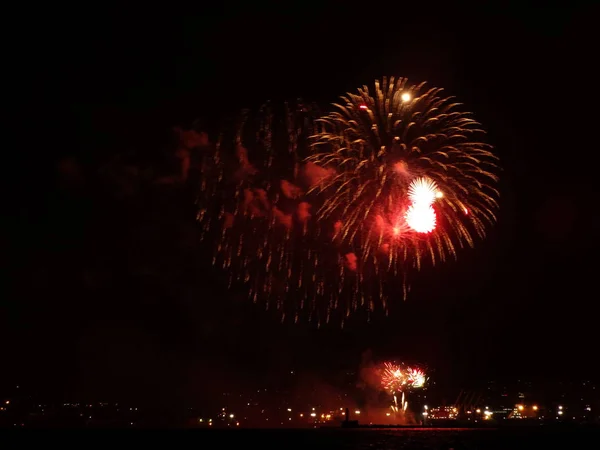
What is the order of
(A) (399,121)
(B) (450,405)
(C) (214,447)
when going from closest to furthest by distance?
(A) (399,121) → (C) (214,447) → (B) (450,405)

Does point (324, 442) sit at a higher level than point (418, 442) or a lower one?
lower

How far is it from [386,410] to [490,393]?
30.8 metres

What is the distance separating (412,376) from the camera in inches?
4131

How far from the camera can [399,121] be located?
42.7m

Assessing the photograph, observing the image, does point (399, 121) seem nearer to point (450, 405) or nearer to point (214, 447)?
point (214, 447)

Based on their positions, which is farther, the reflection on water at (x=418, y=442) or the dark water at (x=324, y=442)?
the dark water at (x=324, y=442)

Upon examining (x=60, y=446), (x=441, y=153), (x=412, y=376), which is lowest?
(x=60, y=446)

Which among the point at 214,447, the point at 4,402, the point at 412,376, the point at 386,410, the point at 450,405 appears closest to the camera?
the point at 214,447

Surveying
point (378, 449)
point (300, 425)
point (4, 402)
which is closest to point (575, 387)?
point (300, 425)

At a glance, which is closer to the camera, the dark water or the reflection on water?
the reflection on water

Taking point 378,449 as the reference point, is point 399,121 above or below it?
above

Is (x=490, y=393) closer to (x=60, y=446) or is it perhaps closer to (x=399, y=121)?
(x=60, y=446)

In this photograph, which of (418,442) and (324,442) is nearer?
(418,442)

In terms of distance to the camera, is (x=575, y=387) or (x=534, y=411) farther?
(x=534, y=411)
